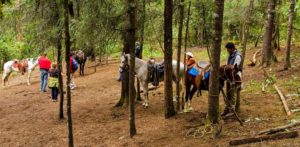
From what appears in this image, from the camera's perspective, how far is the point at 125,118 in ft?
42.3

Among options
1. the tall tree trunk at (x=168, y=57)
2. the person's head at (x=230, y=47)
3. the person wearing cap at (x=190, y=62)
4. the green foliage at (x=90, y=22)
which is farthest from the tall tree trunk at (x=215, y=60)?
the person wearing cap at (x=190, y=62)

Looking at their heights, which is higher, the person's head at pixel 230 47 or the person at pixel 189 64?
the person's head at pixel 230 47

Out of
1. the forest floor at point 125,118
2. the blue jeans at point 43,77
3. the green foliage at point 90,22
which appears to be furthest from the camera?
the blue jeans at point 43,77

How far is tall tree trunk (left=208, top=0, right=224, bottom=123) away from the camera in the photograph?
27.9ft

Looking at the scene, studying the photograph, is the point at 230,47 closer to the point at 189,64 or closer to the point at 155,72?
the point at 189,64

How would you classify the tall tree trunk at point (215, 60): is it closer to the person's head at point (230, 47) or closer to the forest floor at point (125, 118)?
the forest floor at point (125, 118)

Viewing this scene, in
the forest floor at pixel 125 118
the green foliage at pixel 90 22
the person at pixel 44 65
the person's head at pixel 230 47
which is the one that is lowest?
the forest floor at pixel 125 118

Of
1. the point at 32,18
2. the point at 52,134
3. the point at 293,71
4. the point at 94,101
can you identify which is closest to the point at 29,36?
the point at 32,18

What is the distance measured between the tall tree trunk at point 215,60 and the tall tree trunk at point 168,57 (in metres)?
2.39

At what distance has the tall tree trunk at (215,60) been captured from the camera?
8500mm

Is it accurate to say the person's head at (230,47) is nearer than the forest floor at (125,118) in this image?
No

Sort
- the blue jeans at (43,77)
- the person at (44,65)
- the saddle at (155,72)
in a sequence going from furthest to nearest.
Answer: the blue jeans at (43,77) → the person at (44,65) → the saddle at (155,72)

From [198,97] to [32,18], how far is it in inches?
247

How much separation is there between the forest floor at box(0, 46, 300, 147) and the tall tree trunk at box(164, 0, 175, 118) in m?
0.36
